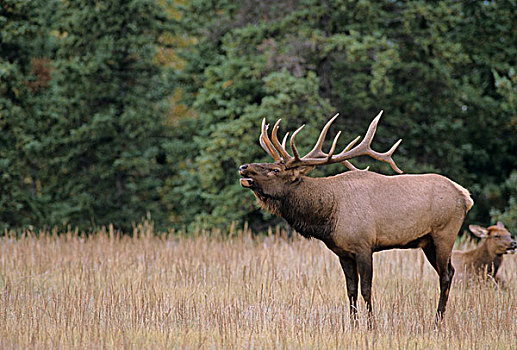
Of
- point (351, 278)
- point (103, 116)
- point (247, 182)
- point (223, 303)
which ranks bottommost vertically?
point (223, 303)

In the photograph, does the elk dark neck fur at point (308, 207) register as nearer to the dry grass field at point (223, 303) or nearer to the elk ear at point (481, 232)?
the dry grass field at point (223, 303)

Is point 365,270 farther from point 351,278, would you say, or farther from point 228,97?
point 228,97

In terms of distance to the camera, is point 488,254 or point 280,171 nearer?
point 280,171

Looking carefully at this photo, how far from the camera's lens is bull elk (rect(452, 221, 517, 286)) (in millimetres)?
8570

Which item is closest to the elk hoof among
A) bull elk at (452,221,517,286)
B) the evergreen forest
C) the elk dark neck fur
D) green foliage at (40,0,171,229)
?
the elk dark neck fur

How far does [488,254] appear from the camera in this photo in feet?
28.6

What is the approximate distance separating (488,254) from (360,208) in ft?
9.90

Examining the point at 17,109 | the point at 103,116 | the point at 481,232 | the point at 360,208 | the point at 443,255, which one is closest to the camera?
the point at 360,208

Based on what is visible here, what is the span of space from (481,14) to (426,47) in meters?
3.05

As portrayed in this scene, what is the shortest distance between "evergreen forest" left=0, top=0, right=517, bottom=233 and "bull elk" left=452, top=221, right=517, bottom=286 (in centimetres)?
589

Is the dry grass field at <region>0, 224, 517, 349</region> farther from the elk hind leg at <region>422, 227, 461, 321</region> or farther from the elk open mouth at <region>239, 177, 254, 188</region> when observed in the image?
the elk open mouth at <region>239, 177, 254, 188</region>

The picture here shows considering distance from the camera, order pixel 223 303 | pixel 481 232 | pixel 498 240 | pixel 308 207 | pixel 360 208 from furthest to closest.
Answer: pixel 481 232 → pixel 498 240 → pixel 223 303 → pixel 308 207 → pixel 360 208

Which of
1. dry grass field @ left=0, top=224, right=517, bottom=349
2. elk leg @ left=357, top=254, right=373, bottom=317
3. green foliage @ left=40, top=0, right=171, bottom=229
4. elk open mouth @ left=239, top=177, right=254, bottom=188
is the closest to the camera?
dry grass field @ left=0, top=224, right=517, bottom=349

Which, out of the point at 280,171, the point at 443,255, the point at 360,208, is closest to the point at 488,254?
the point at 443,255
